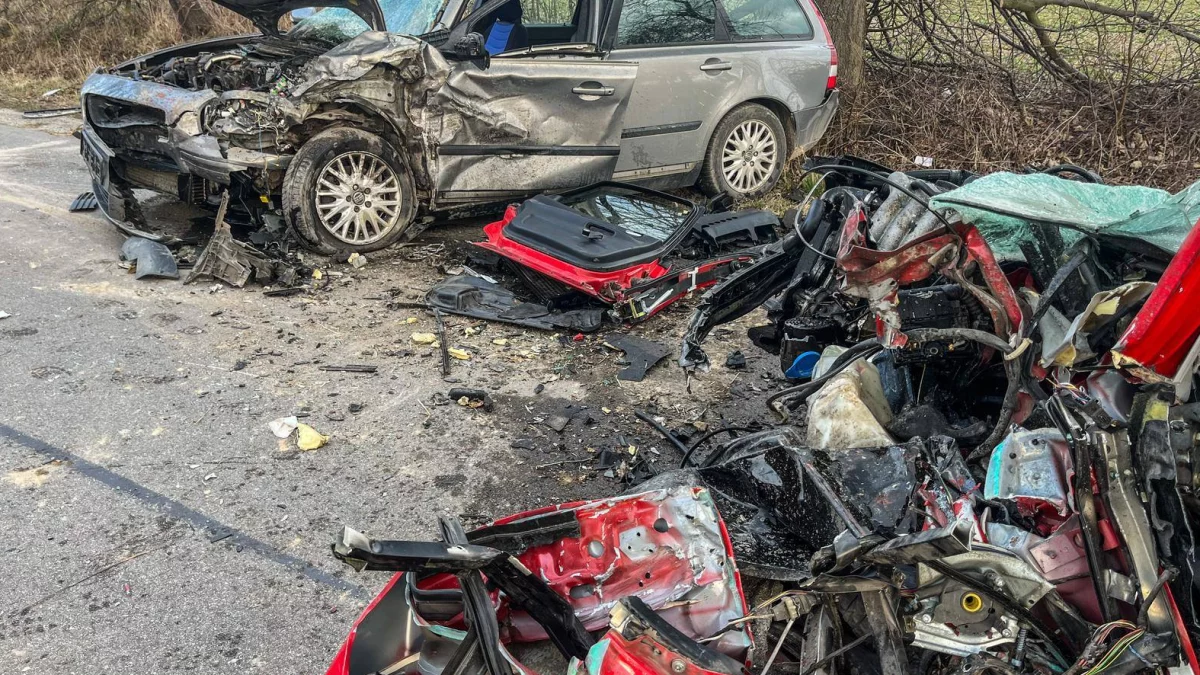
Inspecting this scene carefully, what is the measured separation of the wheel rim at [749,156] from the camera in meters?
7.48

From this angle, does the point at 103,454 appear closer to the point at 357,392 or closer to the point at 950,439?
the point at 357,392

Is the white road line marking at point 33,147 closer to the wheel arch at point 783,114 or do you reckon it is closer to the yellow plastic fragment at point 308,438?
the yellow plastic fragment at point 308,438

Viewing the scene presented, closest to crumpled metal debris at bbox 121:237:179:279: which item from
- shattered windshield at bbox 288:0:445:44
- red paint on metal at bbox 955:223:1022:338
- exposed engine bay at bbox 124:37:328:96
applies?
exposed engine bay at bbox 124:37:328:96

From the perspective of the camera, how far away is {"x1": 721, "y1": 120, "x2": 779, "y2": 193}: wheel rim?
7.48 m

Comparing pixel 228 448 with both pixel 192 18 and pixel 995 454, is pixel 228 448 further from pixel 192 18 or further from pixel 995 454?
pixel 192 18

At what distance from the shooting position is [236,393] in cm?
A: 446

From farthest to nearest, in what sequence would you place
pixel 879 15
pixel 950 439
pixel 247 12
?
pixel 879 15 → pixel 247 12 → pixel 950 439

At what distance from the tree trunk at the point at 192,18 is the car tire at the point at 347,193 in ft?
23.4

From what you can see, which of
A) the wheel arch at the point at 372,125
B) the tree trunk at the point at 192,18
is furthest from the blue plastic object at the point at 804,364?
the tree trunk at the point at 192,18

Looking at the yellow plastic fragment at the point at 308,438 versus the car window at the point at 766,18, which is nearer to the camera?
the yellow plastic fragment at the point at 308,438


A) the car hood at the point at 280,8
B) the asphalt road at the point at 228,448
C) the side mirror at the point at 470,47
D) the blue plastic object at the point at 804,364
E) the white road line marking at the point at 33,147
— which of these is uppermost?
the car hood at the point at 280,8

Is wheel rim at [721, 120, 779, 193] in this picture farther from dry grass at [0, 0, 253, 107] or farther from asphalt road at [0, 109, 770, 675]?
dry grass at [0, 0, 253, 107]

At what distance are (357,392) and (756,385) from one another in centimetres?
218

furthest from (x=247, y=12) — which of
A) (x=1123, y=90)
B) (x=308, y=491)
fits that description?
(x=1123, y=90)
